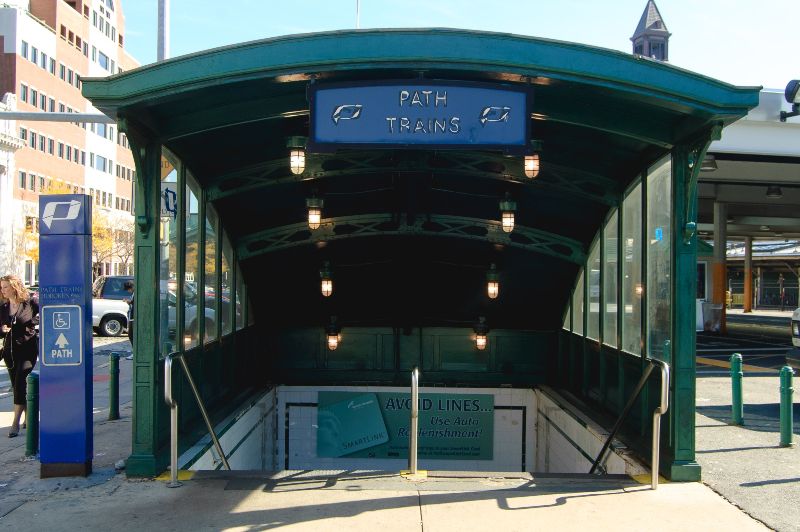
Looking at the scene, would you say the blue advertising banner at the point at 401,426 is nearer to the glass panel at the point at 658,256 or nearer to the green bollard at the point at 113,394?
the green bollard at the point at 113,394

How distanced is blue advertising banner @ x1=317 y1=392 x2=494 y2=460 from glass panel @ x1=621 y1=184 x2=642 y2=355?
4444 mm

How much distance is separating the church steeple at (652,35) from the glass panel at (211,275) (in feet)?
182

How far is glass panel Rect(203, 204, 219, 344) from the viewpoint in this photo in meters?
9.20

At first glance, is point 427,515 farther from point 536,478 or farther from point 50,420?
point 50,420

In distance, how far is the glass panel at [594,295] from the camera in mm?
10180

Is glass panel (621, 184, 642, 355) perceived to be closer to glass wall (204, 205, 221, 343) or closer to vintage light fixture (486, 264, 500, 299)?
vintage light fixture (486, 264, 500, 299)

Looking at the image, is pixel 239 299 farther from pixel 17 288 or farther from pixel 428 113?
pixel 428 113

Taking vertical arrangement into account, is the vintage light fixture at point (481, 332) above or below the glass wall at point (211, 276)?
below

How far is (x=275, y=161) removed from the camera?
28.7ft

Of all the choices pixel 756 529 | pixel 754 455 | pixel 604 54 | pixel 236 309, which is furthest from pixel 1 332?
pixel 754 455

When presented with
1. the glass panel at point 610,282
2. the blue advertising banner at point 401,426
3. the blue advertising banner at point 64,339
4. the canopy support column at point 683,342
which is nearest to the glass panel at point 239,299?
the blue advertising banner at point 401,426

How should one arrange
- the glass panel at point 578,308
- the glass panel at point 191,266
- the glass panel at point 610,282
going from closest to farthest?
the glass panel at point 191,266
the glass panel at point 610,282
the glass panel at point 578,308

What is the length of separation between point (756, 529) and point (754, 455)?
2.63 m

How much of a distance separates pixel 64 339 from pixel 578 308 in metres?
7.35
